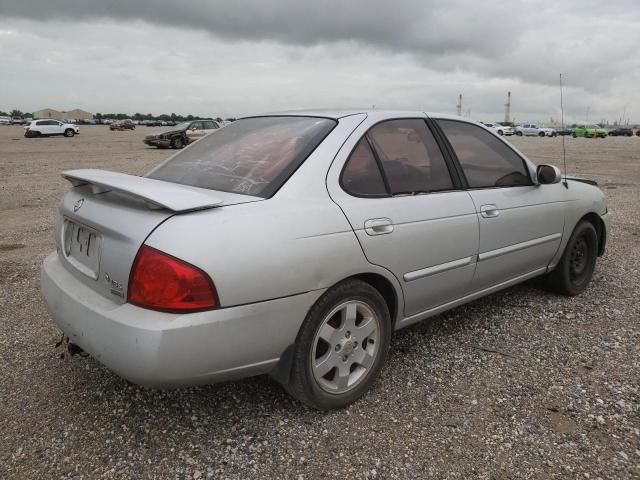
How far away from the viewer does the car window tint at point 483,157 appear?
11.0ft

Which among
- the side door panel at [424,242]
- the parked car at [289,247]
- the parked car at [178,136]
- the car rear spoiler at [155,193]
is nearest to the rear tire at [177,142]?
the parked car at [178,136]

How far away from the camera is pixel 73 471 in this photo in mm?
2199

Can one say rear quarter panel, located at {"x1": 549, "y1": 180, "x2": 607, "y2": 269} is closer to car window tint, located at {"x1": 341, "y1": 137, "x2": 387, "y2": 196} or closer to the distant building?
car window tint, located at {"x1": 341, "y1": 137, "x2": 387, "y2": 196}

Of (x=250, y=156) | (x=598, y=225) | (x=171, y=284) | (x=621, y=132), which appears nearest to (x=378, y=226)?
(x=250, y=156)

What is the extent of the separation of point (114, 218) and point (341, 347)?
1261 millimetres

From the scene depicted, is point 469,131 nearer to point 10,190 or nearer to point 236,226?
point 236,226

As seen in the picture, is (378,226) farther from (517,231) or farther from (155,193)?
(517,231)

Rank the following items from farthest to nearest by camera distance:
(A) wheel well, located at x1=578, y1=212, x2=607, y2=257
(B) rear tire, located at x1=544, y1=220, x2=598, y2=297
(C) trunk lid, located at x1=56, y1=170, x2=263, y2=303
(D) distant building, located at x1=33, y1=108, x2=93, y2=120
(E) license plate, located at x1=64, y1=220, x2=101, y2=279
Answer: (D) distant building, located at x1=33, y1=108, x2=93, y2=120 < (A) wheel well, located at x1=578, y1=212, x2=607, y2=257 < (B) rear tire, located at x1=544, y1=220, x2=598, y2=297 < (E) license plate, located at x1=64, y1=220, x2=101, y2=279 < (C) trunk lid, located at x1=56, y1=170, x2=263, y2=303

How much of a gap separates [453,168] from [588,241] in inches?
79.2

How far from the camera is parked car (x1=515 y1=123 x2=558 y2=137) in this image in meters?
59.4

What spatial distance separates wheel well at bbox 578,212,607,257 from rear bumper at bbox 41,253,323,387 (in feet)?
10.3

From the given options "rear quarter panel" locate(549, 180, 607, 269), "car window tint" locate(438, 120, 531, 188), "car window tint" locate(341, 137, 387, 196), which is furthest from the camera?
"rear quarter panel" locate(549, 180, 607, 269)

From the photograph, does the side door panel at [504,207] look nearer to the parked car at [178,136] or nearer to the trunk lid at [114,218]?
A: the trunk lid at [114,218]

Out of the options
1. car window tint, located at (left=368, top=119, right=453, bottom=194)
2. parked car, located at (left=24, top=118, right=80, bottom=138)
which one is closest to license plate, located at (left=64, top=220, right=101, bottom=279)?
car window tint, located at (left=368, top=119, right=453, bottom=194)
